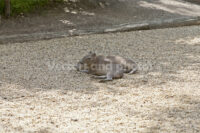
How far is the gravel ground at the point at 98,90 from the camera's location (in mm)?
4457

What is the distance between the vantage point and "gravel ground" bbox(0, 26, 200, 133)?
4.46 meters

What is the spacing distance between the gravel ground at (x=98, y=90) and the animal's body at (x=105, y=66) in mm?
131

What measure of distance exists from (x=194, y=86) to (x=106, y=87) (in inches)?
49.4

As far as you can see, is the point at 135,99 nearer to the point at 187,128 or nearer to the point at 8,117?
the point at 187,128

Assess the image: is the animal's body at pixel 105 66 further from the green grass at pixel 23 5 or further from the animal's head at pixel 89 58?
the green grass at pixel 23 5

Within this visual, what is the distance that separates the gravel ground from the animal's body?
13 cm

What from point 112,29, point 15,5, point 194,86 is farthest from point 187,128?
point 15,5

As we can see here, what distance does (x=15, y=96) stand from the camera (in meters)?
5.46

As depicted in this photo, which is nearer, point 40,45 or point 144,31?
point 40,45

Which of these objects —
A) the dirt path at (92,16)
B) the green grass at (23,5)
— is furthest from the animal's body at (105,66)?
the green grass at (23,5)

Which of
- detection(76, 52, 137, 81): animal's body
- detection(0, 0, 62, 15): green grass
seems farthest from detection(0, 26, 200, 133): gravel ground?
detection(0, 0, 62, 15): green grass

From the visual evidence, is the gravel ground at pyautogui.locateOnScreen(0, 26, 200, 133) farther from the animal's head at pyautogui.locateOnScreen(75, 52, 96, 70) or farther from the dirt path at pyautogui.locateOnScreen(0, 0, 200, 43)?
the dirt path at pyautogui.locateOnScreen(0, 0, 200, 43)

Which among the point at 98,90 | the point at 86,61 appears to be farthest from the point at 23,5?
the point at 98,90

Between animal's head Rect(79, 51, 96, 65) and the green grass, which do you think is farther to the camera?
the green grass
